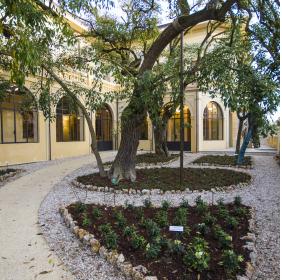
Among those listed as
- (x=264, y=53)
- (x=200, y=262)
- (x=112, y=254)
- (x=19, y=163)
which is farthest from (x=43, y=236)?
(x=19, y=163)

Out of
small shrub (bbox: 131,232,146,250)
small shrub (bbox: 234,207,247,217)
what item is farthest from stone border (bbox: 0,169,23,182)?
small shrub (bbox: 234,207,247,217)

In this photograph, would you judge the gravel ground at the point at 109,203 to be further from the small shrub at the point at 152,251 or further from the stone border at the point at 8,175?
the stone border at the point at 8,175

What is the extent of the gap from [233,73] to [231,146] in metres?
16.9

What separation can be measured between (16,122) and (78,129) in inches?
170

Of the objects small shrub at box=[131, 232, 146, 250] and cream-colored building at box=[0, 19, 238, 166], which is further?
cream-colored building at box=[0, 19, 238, 166]

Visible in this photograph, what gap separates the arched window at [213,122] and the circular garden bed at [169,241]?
14500 millimetres

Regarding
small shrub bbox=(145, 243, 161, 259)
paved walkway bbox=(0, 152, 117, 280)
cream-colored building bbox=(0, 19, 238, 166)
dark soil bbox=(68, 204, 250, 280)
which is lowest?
paved walkway bbox=(0, 152, 117, 280)

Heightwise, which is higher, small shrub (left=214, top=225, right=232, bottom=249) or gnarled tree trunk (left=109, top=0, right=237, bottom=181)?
gnarled tree trunk (left=109, top=0, right=237, bottom=181)

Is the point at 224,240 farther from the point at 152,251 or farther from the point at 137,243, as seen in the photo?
the point at 137,243

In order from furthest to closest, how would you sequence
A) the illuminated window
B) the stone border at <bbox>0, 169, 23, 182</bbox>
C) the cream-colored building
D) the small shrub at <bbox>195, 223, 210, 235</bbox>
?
the illuminated window → the cream-colored building → the stone border at <bbox>0, 169, 23, 182</bbox> → the small shrub at <bbox>195, 223, 210, 235</bbox>

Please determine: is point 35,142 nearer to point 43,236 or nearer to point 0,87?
point 0,87

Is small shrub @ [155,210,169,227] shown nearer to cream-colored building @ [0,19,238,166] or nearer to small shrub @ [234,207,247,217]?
small shrub @ [234,207,247,217]

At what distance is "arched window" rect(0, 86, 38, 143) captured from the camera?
38.3 feet

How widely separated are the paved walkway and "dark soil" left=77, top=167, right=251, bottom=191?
1.46 metres
